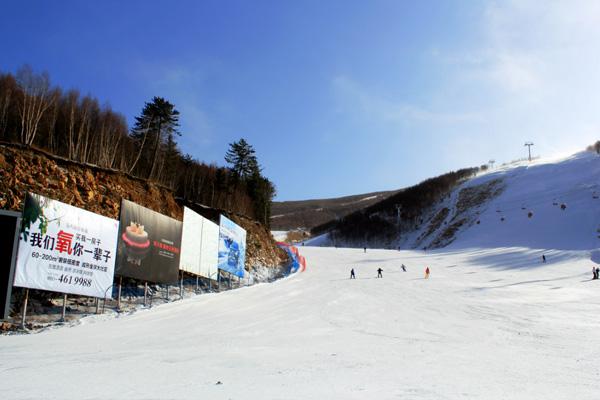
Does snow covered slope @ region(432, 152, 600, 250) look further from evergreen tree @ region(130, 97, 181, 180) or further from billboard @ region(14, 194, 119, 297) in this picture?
billboard @ region(14, 194, 119, 297)

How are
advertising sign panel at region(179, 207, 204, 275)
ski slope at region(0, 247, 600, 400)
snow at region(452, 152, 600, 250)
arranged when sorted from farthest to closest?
1. snow at region(452, 152, 600, 250)
2. advertising sign panel at region(179, 207, 204, 275)
3. ski slope at region(0, 247, 600, 400)

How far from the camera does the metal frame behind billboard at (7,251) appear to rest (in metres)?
15.3

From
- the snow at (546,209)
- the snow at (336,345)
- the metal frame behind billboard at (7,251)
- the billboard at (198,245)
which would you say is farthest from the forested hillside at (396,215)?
the metal frame behind billboard at (7,251)

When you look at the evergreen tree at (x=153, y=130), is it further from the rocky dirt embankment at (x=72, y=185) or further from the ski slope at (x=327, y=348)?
the ski slope at (x=327, y=348)

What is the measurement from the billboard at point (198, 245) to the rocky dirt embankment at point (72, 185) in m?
2.81

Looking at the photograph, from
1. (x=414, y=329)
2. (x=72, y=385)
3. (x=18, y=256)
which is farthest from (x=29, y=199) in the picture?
(x=414, y=329)

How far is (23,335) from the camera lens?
15.2 metres

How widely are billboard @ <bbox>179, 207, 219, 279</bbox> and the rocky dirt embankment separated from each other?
9.23 feet

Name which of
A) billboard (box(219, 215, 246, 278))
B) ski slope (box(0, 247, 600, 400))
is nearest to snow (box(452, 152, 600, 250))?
ski slope (box(0, 247, 600, 400))

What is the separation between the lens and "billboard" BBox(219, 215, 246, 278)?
30.2m

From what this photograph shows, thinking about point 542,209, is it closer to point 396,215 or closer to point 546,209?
point 546,209

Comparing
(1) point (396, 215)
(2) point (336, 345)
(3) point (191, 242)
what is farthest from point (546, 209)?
(2) point (336, 345)

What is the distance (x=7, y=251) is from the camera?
15766 millimetres

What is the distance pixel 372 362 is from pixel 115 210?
16.4 m
